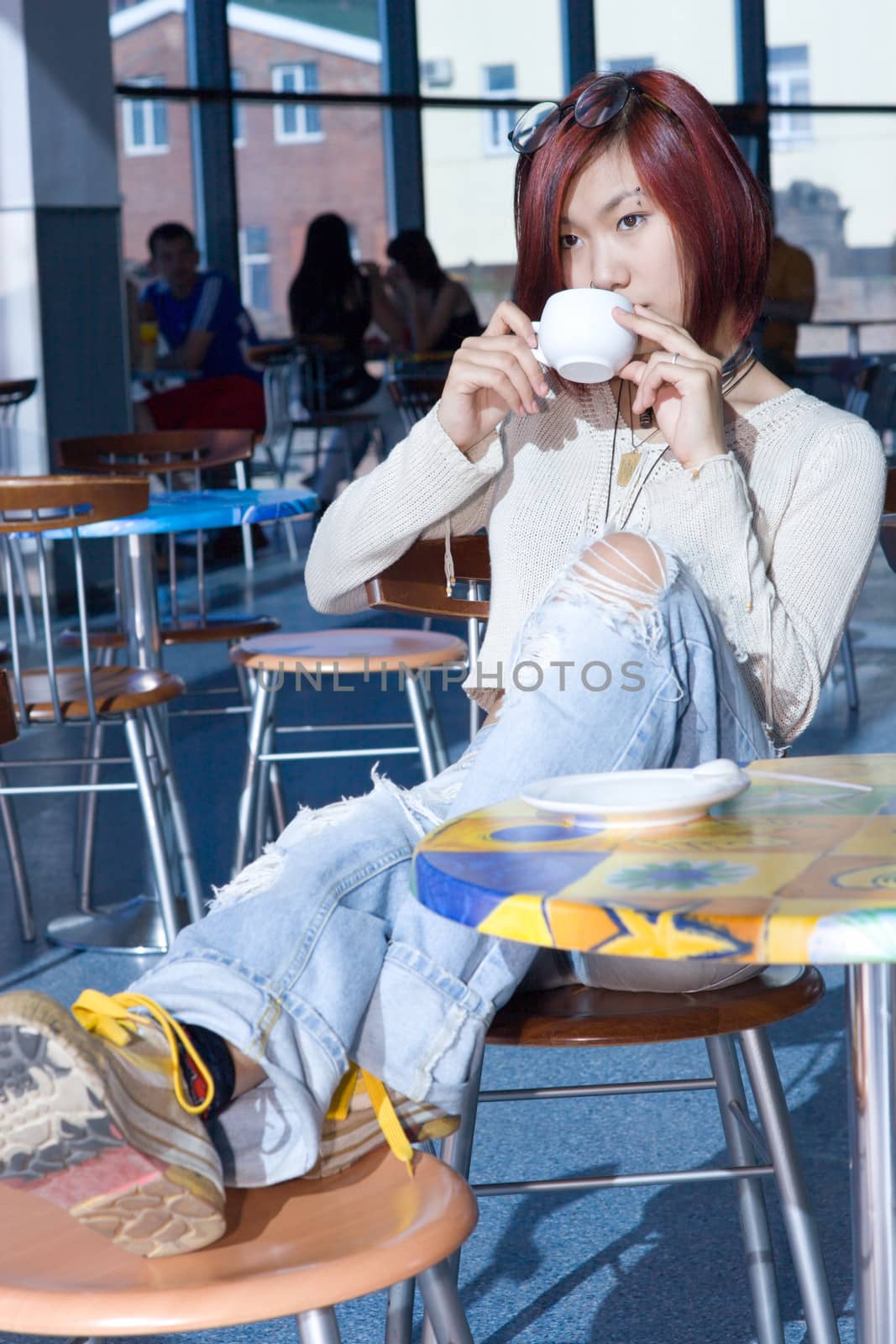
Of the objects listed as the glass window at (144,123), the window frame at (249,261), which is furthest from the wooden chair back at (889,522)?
the window frame at (249,261)

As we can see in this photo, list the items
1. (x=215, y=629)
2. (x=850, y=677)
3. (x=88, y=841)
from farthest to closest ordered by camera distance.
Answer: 1. (x=850, y=677)
2. (x=215, y=629)
3. (x=88, y=841)

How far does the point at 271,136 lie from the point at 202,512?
270 inches

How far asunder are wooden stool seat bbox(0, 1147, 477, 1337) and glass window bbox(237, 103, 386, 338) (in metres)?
8.58

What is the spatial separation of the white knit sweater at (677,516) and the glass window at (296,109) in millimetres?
7904

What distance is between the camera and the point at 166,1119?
2.84 feet

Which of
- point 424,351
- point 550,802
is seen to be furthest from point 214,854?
point 424,351

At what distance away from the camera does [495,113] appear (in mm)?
9594

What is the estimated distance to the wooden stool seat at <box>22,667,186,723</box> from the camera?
2.47 m

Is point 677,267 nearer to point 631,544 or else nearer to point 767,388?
point 767,388

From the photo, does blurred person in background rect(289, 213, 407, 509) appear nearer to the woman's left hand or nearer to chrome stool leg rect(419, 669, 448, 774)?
chrome stool leg rect(419, 669, 448, 774)

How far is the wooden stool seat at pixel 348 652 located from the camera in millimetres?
2566

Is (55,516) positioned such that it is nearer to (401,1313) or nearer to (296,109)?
(401,1313)

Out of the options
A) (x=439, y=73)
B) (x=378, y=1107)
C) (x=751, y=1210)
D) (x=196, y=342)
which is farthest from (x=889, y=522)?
(x=439, y=73)


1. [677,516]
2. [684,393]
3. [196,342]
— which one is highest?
[196,342]
